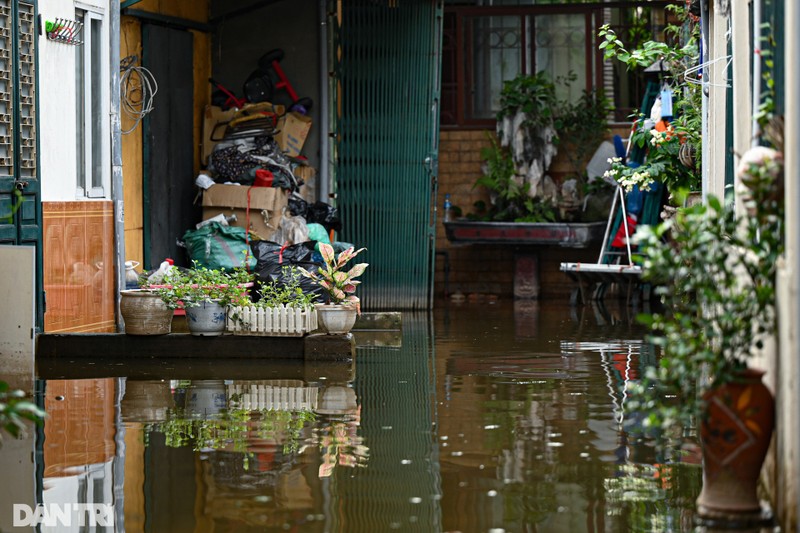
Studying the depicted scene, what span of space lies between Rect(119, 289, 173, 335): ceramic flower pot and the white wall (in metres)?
1.22

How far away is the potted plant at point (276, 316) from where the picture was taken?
10.7 metres

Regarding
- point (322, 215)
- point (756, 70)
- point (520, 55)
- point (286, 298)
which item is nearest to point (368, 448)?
point (756, 70)

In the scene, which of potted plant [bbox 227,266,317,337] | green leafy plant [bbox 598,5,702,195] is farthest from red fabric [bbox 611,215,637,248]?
potted plant [bbox 227,266,317,337]

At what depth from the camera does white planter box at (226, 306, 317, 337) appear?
35.2 feet

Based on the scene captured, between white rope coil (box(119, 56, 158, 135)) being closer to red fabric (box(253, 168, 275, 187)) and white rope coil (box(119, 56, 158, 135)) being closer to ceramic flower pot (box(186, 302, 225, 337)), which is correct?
red fabric (box(253, 168, 275, 187))

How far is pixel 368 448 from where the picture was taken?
7.38 metres

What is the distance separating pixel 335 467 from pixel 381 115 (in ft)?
32.1

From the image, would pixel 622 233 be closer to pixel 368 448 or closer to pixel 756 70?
pixel 368 448

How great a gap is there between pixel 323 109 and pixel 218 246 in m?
2.67

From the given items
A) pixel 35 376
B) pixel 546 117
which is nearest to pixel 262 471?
pixel 35 376

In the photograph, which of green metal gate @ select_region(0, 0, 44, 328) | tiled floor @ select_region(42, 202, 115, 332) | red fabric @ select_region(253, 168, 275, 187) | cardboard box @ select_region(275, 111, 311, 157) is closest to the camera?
green metal gate @ select_region(0, 0, 44, 328)

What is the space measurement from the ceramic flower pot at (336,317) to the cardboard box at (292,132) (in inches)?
209

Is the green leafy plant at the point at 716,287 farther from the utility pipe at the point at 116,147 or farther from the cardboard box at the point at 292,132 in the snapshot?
the cardboard box at the point at 292,132

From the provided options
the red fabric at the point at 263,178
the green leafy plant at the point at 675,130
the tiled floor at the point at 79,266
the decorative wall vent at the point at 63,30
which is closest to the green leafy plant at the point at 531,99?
the red fabric at the point at 263,178
